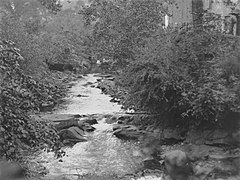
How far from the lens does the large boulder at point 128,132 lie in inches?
418

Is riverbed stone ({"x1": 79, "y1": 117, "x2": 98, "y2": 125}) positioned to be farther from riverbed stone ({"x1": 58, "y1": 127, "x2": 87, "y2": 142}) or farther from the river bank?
riverbed stone ({"x1": 58, "y1": 127, "x2": 87, "y2": 142})

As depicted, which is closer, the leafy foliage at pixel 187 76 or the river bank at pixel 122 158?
the river bank at pixel 122 158

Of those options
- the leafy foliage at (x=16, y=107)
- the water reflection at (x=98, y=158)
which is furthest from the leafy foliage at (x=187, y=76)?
the leafy foliage at (x=16, y=107)

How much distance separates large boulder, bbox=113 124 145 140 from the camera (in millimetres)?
10619

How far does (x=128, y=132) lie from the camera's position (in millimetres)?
10867

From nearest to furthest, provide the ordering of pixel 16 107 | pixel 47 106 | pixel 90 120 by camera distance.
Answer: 1. pixel 16 107
2. pixel 90 120
3. pixel 47 106

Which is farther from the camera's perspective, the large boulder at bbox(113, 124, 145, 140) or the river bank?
the large boulder at bbox(113, 124, 145, 140)

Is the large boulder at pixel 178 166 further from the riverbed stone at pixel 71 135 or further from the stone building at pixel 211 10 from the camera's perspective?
the stone building at pixel 211 10

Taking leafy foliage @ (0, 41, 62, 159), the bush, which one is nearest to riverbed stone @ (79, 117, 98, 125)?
the bush

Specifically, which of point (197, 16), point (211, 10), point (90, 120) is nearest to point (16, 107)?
point (90, 120)

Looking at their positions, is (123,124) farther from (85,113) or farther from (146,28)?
(146,28)

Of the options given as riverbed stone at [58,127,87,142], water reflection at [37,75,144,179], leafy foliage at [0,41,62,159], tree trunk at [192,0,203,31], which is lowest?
water reflection at [37,75,144,179]

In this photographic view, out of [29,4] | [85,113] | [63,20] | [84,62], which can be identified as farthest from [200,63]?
[29,4]

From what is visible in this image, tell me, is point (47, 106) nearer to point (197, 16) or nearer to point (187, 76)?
point (197, 16)
